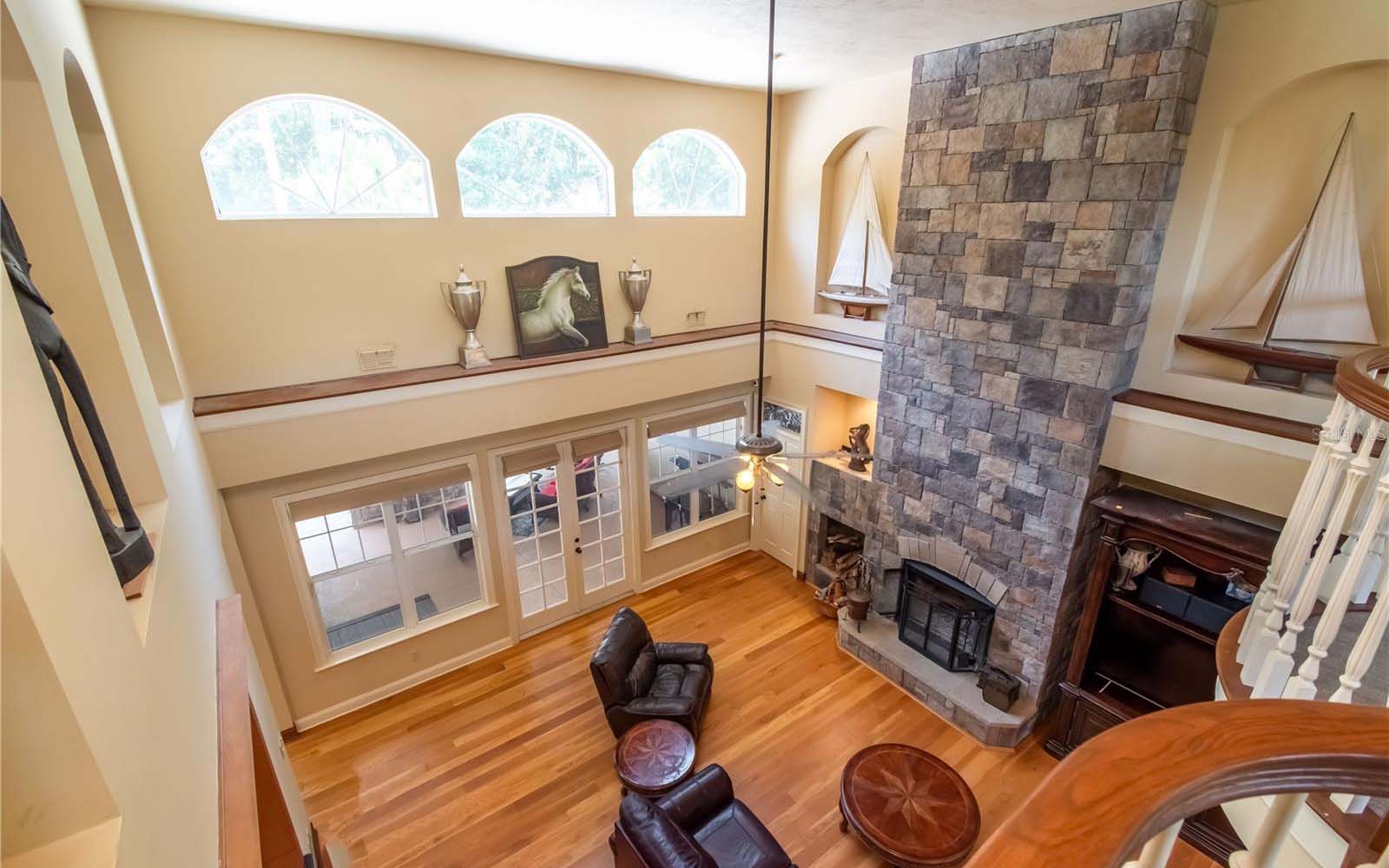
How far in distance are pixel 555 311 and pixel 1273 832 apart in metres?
5.34

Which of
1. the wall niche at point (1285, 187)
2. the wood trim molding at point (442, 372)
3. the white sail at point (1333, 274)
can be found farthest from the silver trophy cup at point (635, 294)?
the white sail at point (1333, 274)

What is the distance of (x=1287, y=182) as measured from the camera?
3.56 meters

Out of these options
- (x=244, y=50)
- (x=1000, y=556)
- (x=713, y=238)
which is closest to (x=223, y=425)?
(x=244, y=50)

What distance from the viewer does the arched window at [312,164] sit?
4.13 m

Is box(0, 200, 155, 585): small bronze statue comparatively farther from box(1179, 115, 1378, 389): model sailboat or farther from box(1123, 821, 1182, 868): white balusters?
box(1179, 115, 1378, 389): model sailboat

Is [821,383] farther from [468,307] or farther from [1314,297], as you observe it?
[1314,297]

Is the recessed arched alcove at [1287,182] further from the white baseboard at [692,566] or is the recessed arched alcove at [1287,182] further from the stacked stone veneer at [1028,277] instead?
the white baseboard at [692,566]

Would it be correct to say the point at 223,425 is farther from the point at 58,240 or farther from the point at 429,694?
the point at 429,694

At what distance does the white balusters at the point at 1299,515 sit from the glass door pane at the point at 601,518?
16.5ft

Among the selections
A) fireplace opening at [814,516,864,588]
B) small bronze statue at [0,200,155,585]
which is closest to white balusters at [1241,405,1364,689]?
small bronze statue at [0,200,155,585]

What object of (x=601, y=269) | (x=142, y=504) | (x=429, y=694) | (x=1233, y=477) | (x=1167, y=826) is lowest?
(x=429, y=694)

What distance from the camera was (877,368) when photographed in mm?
5789

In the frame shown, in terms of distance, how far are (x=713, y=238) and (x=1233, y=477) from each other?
187 inches

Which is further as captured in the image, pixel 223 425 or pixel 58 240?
pixel 223 425
